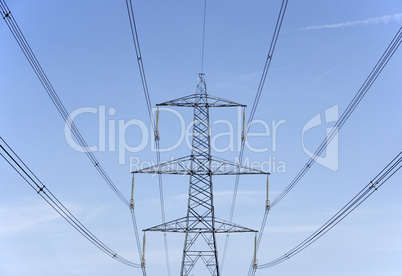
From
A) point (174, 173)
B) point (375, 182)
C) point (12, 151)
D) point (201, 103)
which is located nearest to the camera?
point (12, 151)

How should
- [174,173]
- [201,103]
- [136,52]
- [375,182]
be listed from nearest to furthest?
[375,182]
[136,52]
[174,173]
[201,103]

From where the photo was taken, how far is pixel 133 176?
48906 mm

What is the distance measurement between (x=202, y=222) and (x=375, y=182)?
21.9 metres

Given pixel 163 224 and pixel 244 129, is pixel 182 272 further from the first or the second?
pixel 244 129

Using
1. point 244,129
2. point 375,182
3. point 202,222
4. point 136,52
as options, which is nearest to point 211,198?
point 202,222

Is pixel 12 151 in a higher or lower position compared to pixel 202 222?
lower

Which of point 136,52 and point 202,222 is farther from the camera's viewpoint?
point 202,222

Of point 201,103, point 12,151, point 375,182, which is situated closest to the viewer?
point 12,151

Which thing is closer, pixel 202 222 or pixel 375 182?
pixel 375 182

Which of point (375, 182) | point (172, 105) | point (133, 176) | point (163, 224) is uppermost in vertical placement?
point (172, 105)

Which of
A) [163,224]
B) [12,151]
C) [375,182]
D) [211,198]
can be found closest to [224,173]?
[211,198]

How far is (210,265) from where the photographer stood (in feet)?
158

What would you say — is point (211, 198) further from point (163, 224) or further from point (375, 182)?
point (375, 182)

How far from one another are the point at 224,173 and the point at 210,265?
21.6ft
